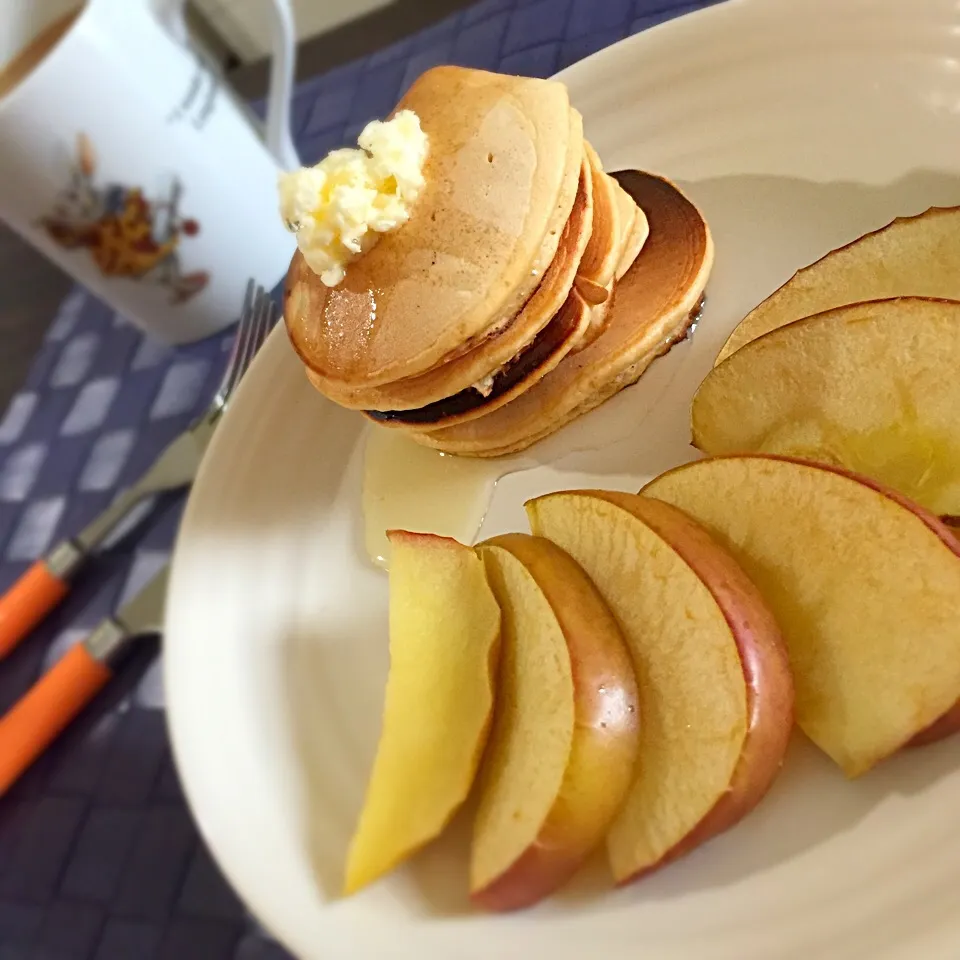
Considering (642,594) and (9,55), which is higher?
(9,55)

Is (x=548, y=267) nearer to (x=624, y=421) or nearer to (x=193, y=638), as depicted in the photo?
(x=624, y=421)

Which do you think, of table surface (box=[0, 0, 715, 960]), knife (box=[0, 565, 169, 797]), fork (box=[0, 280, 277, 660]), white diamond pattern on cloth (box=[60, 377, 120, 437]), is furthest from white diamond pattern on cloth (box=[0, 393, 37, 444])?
knife (box=[0, 565, 169, 797])

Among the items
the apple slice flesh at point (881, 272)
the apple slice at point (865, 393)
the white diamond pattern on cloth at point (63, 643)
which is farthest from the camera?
the white diamond pattern on cloth at point (63, 643)

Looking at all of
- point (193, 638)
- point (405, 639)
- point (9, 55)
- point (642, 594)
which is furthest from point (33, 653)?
point (642, 594)

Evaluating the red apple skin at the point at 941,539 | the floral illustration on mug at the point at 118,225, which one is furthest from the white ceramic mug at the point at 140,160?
the red apple skin at the point at 941,539

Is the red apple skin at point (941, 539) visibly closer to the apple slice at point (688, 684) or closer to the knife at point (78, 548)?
the apple slice at point (688, 684)

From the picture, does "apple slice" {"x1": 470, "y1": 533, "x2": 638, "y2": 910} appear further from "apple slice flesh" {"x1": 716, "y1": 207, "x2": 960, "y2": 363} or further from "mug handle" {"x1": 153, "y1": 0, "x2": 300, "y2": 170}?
"mug handle" {"x1": 153, "y1": 0, "x2": 300, "y2": 170}
